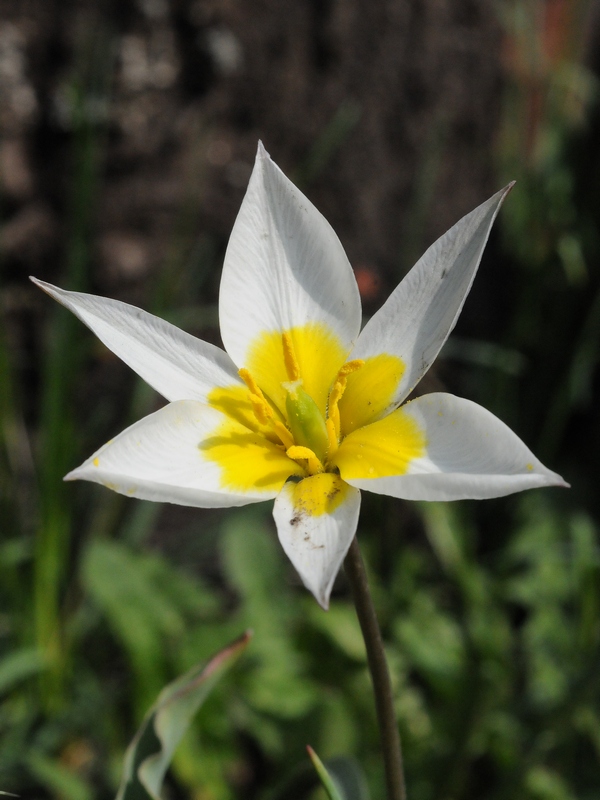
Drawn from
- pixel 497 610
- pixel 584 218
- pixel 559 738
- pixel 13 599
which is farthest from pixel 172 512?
pixel 584 218

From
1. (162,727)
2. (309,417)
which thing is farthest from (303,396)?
(162,727)

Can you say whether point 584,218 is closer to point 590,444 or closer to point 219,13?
point 590,444

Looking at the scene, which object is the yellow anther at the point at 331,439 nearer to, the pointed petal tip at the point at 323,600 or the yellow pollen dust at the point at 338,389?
the yellow pollen dust at the point at 338,389

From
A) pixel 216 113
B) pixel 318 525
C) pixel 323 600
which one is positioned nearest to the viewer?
pixel 323 600

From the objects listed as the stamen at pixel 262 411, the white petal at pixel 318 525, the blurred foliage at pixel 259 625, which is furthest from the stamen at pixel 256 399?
the blurred foliage at pixel 259 625

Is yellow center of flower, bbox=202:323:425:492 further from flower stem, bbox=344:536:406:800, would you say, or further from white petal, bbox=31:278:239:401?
flower stem, bbox=344:536:406:800

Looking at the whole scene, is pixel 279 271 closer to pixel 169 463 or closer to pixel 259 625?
pixel 169 463
